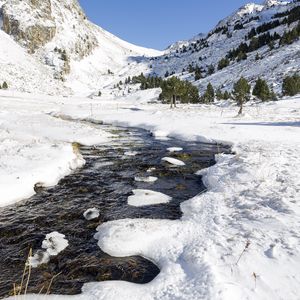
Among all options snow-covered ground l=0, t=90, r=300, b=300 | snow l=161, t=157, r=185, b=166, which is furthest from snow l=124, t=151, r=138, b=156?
snow-covered ground l=0, t=90, r=300, b=300

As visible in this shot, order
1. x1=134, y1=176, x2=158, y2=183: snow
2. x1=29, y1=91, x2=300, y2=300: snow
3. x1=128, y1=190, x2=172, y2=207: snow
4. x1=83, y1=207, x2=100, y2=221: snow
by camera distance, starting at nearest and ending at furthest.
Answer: x1=29, y1=91, x2=300, y2=300: snow, x1=83, y1=207, x2=100, y2=221: snow, x1=128, y1=190, x2=172, y2=207: snow, x1=134, y1=176, x2=158, y2=183: snow

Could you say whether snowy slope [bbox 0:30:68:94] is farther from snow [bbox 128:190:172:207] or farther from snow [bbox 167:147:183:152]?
snow [bbox 128:190:172:207]

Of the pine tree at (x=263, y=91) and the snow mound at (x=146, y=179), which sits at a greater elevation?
the pine tree at (x=263, y=91)

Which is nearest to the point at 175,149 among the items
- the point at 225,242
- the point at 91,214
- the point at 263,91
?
the point at 91,214

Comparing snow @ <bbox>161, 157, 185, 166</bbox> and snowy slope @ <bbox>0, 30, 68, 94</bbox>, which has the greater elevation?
snowy slope @ <bbox>0, 30, 68, 94</bbox>

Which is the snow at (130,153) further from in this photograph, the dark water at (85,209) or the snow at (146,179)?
the snow at (146,179)

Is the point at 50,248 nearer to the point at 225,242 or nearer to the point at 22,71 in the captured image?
the point at 225,242

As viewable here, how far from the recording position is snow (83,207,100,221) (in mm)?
9870

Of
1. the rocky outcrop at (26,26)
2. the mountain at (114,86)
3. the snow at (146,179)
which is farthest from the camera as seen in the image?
the rocky outcrop at (26,26)

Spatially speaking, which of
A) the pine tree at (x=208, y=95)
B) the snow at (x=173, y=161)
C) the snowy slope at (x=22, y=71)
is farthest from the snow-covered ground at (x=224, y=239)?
the snowy slope at (x=22, y=71)

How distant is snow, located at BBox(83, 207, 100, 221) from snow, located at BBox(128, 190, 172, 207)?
1328 millimetres

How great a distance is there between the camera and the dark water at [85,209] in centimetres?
682

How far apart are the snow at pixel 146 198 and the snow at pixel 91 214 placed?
1328mm

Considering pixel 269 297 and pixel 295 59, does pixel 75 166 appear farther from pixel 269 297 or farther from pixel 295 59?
pixel 295 59
